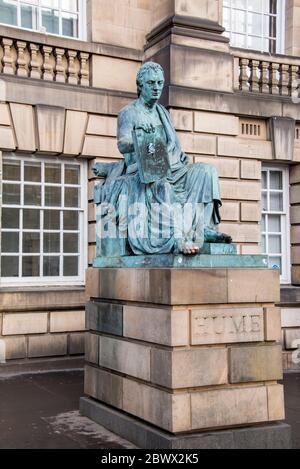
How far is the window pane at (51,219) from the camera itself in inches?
441

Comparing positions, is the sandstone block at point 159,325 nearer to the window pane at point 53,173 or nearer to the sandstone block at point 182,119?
the window pane at point 53,173

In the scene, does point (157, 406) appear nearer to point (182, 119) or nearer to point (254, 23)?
point (182, 119)

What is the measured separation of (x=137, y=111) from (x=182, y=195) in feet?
3.41

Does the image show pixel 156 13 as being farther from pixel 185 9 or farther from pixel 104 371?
pixel 104 371

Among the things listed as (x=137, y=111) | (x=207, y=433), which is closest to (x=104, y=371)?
(x=207, y=433)

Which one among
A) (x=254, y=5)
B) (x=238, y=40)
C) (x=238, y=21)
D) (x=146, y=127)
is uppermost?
(x=254, y=5)

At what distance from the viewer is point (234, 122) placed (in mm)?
11930

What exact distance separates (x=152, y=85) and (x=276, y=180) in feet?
21.9

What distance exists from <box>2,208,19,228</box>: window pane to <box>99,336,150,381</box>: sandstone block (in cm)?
470

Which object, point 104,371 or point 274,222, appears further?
point 274,222

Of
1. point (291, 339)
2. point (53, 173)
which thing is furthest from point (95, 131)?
point (291, 339)

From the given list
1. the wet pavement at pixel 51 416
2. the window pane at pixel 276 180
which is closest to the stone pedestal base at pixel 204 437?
the wet pavement at pixel 51 416

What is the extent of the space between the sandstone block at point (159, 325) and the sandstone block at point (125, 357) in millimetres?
122

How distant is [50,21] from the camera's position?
38.1 ft
